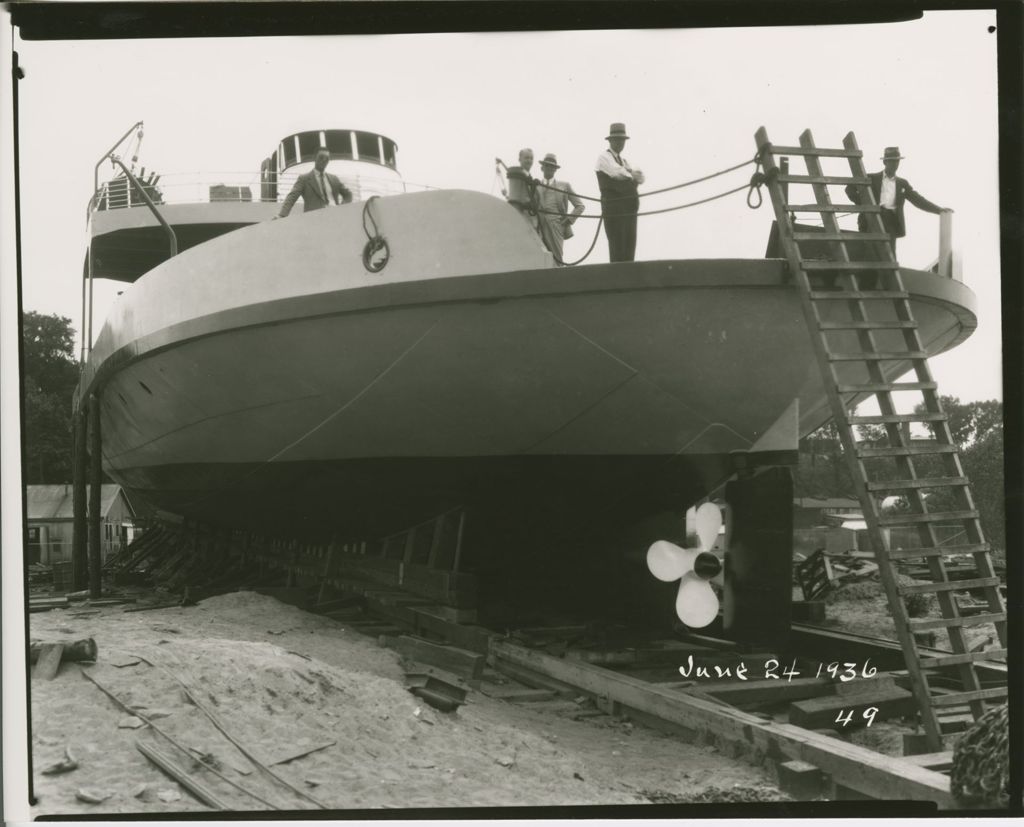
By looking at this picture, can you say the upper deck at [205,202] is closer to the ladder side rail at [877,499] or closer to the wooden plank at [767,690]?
the ladder side rail at [877,499]

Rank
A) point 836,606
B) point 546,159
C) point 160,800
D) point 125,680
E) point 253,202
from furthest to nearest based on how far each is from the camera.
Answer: point 253,202, point 836,606, point 546,159, point 125,680, point 160,800

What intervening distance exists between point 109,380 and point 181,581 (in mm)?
1869

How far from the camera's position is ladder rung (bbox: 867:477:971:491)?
3242 mm

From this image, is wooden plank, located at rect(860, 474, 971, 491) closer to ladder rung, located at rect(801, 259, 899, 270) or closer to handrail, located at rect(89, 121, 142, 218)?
ladder rung, located at rect(801, 259, 899, 270)

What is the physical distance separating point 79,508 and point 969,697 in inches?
157

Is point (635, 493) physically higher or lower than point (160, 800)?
higher

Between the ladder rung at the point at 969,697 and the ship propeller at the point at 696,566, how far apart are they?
908 mm

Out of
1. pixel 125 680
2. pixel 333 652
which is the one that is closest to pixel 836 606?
pixel 333 652

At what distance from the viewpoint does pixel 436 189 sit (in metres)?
4.23

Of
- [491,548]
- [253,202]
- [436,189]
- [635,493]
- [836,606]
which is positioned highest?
[253,202]

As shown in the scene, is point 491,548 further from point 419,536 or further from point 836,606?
point 836,606

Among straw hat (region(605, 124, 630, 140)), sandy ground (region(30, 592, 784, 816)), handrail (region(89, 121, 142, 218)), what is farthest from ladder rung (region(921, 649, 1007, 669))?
handrail (region(89, 121, 142, 218))

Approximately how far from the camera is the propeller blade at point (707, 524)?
12.0 ft

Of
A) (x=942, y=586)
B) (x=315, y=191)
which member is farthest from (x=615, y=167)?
(x=942, y=586)
